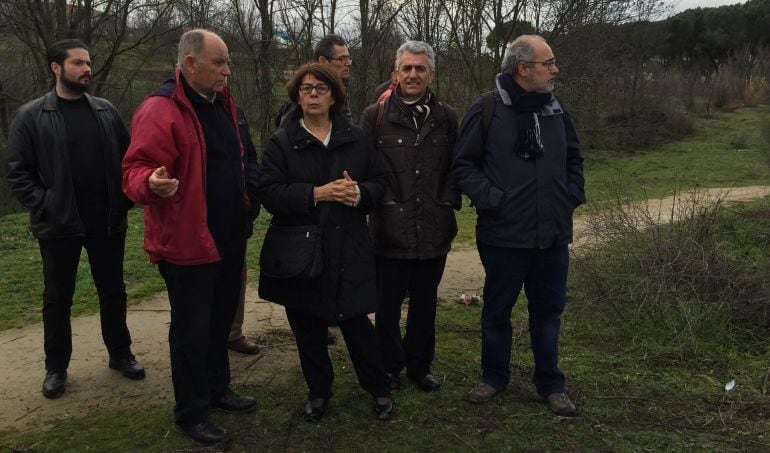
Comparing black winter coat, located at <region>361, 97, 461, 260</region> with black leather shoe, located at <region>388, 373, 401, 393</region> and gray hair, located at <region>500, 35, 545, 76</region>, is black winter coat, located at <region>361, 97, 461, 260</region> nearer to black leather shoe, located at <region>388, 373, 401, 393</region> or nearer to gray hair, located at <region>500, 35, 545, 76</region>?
gray hair, located at <region>500, 35, 545, 76</region>

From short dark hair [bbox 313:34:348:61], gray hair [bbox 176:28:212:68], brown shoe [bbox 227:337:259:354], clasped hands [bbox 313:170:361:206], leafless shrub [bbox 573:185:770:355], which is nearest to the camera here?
gray hair [bbox 176:28:212:68]

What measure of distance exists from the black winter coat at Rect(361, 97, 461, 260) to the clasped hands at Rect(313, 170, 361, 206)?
1.28ft

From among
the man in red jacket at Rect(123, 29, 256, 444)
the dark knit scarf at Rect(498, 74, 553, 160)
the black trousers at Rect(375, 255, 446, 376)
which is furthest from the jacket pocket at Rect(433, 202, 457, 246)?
the man in red jacket at Rect(123, 29, 256, 444)

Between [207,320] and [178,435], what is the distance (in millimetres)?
650

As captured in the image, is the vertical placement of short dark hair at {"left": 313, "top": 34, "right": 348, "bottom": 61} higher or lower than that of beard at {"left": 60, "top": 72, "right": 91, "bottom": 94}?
higher

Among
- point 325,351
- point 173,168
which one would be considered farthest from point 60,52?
point 325,351

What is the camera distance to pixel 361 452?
3.07 meters

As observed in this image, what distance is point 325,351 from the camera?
341 centimetres

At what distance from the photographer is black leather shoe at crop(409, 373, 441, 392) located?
147 inches

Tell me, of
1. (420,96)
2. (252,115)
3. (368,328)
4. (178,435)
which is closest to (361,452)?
(368,328)

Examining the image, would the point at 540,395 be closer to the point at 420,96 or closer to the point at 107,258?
the point at 420,96

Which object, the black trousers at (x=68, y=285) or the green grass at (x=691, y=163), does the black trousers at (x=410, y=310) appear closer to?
the black trousers at (x=68, y=285)

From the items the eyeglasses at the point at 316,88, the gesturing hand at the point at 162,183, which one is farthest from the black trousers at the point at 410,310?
the gesturing hand at the point at 162,183

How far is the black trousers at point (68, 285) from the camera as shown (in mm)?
3696
